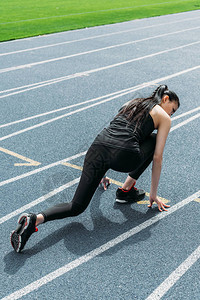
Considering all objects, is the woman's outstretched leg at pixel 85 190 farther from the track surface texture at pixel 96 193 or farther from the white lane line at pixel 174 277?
the white lane line at pixel 174 277

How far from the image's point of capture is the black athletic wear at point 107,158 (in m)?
4.21

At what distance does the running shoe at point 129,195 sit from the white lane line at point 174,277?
1132 mm

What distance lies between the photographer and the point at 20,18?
2039 centimetres

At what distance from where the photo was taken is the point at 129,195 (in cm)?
497

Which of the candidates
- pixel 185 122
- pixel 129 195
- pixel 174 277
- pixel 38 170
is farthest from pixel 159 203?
pixel 185 122

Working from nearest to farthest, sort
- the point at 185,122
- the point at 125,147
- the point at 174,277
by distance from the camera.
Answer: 1. the point at 174,277
2. the point at 125,147
3. the point at 185,122

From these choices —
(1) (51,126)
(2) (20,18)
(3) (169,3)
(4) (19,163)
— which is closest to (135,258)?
(4) (19,163)

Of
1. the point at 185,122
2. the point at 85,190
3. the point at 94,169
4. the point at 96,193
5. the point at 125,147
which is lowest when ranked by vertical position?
the point at 185,122

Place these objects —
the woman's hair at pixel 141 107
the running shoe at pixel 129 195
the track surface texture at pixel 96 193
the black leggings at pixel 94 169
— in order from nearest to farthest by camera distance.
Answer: the track surface texture at pixel 96 193 → the black leggings at pixel 94 169 → the woman's hair at pixel 141 107 → the running shoe at pixel 129 195

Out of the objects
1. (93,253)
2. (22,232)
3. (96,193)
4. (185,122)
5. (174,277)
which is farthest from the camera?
(185,122)

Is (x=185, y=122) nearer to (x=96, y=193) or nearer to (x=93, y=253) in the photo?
(x=96, y=193)

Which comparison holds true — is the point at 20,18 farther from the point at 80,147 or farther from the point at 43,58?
the point at 80,147

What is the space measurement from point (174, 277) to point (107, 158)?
1357 millimetres

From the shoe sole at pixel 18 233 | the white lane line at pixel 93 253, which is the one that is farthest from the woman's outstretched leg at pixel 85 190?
the white lane line at pixel 93 253
